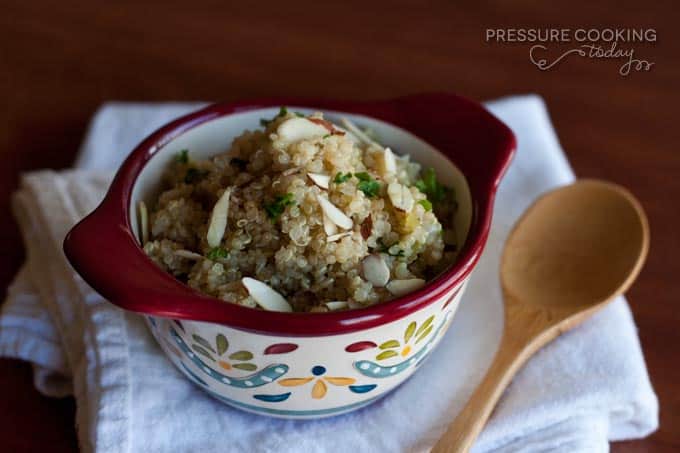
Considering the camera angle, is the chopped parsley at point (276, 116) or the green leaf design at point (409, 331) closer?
the green leaf design at point (409, 331)

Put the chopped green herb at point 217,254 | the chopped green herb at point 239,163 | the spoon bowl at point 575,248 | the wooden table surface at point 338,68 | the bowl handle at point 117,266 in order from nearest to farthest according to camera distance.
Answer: the bowl handle at point 117,266
the chopped green herb at point 217,254
the chopped green herb at point 239,163
the spoon bowl at point 575,248
the wooden table surface at point 338,68

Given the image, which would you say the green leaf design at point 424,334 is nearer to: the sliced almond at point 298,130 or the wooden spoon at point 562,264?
the wooden spoon at point 562,264

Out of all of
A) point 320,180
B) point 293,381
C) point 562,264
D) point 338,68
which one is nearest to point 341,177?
point 320,180

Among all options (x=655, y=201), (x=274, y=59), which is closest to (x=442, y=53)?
(x=274, y=59)

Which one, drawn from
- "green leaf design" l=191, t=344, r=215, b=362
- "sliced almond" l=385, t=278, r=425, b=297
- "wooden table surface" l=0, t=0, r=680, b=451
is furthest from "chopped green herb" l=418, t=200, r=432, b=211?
"wooden table surface" l=0, t=0, r=680, b=451

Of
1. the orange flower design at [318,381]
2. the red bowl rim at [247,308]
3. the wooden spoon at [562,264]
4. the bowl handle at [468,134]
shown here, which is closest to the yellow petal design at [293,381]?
the orange flower design at [318,381]

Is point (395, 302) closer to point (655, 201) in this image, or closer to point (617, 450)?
point (617, 450)

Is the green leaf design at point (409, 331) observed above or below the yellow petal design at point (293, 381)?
above

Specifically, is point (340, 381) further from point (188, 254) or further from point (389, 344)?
point (188, 254)

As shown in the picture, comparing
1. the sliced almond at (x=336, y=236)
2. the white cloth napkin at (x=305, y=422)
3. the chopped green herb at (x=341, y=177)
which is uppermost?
the chopped green herb at (x=341, y=177)
